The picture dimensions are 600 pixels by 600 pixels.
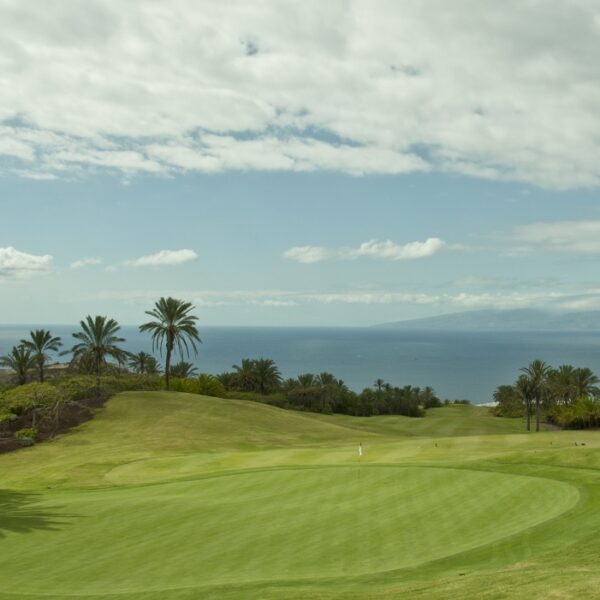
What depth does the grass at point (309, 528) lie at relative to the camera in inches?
476

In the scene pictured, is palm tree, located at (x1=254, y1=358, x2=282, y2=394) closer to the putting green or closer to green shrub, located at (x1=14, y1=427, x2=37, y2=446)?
green shrub, located at (x1=14, y1=427, x2=37, y2=446)

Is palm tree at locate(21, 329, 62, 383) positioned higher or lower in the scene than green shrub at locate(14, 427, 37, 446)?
higher

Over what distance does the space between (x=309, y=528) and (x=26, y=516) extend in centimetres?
943

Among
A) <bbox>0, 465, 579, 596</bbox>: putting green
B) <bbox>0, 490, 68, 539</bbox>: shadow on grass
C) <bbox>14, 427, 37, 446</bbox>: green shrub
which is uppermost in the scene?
<bbox>0, 465, 579, 596</bbox>: putting green

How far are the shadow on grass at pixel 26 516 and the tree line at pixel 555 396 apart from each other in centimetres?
6194

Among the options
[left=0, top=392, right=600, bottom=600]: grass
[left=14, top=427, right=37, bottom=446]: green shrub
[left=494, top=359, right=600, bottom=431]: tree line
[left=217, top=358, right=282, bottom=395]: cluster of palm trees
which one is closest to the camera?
[left=0, top=392, right=600, bottom=600]: grass

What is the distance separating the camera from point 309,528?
52.8 ft

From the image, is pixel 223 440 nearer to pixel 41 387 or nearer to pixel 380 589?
pixel 41 387

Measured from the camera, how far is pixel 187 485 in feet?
78.7

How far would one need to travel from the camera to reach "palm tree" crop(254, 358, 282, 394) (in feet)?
289

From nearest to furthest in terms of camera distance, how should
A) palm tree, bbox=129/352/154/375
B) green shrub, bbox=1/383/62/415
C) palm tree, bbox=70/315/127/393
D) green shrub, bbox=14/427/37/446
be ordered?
green shrub, bbox=14/427/37/446 → green shrub, bbox=1/383/62/415 → palm tree, bbox=70/315/127/393 → palm tree, bbox=129/352/154/375

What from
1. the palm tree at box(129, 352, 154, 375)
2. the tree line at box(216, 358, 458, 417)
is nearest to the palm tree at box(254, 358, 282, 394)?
the tree line at box(216, 358, 458, 417)

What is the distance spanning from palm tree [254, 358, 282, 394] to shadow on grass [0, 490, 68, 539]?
65098 mm

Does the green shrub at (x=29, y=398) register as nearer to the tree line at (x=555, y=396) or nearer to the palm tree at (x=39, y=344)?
the palm tree at (x=39, y=344)
